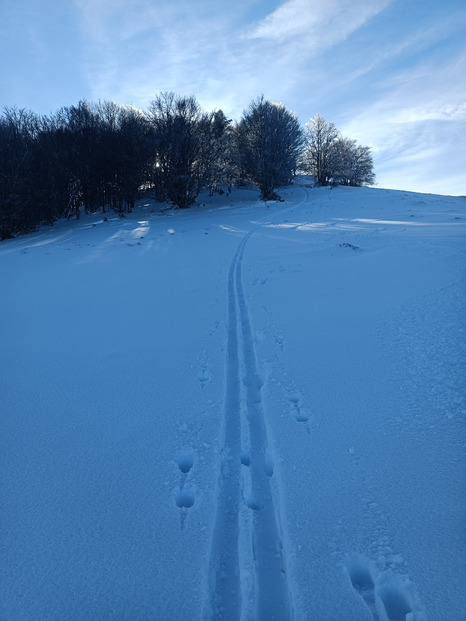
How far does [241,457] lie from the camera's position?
2.45m

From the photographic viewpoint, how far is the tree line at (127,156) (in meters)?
19.5

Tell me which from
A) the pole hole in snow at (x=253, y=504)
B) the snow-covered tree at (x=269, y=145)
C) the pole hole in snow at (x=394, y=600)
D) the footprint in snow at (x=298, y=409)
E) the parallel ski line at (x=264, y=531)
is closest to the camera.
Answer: the pole hole in snow at (x=394, y=600)

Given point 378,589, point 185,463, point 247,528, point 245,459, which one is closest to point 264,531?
point 247,528

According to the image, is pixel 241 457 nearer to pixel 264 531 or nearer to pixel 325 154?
pixel 264 531

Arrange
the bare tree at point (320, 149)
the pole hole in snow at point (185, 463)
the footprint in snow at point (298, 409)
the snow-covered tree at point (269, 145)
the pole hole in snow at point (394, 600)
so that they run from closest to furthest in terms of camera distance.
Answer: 1. the pole hole in snow at point (394, 600)
2. the pole hole in snow at point (185, 463)
3. the footprint in snow at point (298, 409)
4. the snow-covered tree at point (269, 145)
5. the bare tree at point (320, 149)

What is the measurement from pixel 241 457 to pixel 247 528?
55 centimetres

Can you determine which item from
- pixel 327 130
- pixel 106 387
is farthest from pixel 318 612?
pixel 327 130

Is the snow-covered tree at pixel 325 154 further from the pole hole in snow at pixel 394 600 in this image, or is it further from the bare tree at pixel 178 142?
the pole hole in snow at pixel 394 600

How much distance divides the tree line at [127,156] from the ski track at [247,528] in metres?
21.2

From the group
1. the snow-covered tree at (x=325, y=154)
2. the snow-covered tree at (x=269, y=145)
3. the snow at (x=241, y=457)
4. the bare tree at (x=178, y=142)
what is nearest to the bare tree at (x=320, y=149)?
the snow-covered tree at (x=325, y=154)

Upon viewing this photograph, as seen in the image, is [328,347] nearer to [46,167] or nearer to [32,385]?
[32,385]

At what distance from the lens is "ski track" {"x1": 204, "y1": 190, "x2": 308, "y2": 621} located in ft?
5.32

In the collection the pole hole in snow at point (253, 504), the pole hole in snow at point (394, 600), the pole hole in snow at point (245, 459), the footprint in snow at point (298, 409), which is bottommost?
the pole hole in snow at point (394, 600)

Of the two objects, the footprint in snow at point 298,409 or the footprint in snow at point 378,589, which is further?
the footprint in snow at point 298,409
